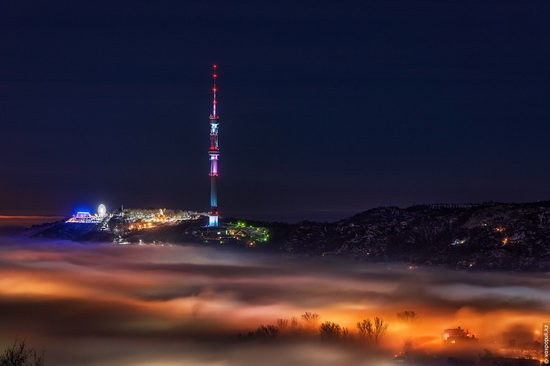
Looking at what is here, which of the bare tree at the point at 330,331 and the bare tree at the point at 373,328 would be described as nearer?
the bare tree at the point at 373,328

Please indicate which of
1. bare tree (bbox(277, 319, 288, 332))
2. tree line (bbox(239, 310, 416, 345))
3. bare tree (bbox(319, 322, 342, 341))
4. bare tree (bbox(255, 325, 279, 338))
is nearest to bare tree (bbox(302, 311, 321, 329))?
tree line (bbox(239, 310, 416, 345))

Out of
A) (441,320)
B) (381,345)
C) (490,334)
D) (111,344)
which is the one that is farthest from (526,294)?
(111,344)

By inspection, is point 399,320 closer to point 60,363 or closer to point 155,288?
point 60,363

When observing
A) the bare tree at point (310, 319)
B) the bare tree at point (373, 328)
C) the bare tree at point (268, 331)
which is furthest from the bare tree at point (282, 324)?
the bare tree at point (373, 328)

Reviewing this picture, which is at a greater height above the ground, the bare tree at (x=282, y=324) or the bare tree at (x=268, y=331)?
the bare tree at (x=282, y=324)

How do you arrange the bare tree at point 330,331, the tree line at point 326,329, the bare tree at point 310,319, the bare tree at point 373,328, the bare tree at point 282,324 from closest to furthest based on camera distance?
the bare tree at point 373,328, the tree line at point 326,329, the bare tree at point 330,331, the bare tree at point 282,324, the bare tree at point 310,319

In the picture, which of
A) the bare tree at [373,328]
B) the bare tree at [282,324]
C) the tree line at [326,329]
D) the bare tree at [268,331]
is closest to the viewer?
the bare tree at [373,328]

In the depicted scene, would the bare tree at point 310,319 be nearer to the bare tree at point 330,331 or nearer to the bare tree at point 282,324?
the bare tree at point 282,324
